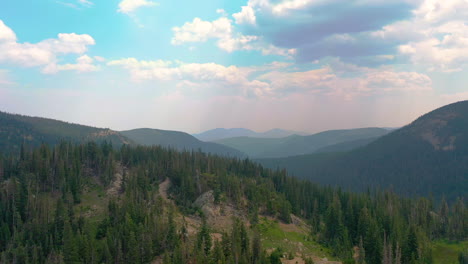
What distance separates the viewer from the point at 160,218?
263 ft

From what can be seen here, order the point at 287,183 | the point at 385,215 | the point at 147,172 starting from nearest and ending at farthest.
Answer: the point at 385,215 < the point at 147,172 < the point at 287,183

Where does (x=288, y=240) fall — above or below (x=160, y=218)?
below

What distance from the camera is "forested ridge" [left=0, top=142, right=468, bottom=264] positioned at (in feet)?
225

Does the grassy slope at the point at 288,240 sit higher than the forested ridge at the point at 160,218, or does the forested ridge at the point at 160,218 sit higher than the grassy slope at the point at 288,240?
the forested ridge at the point at 160,218

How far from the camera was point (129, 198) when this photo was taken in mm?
92625

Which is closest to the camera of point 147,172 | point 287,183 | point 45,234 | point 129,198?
point 45,234

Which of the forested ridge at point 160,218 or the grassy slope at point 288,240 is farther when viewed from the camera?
the grassy slope at point 288,240

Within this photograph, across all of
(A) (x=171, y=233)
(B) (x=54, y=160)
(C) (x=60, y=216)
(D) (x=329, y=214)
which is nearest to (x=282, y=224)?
(D) (x=329, y=214)

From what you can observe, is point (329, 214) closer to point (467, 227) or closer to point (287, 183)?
point (287, 183)

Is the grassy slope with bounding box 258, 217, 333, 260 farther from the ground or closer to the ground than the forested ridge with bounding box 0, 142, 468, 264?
closer to the ground

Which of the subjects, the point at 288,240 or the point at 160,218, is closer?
the point at 160,218

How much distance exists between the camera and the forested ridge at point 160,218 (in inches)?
2702

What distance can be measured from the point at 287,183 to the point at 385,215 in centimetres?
5720

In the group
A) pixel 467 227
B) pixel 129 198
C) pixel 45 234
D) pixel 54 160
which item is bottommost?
pixel 467 227
